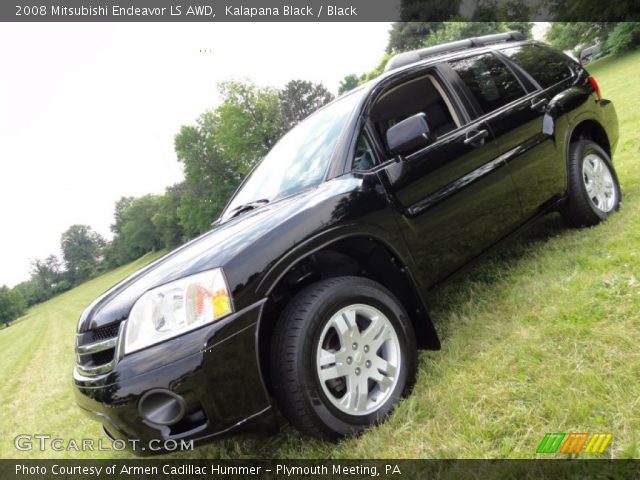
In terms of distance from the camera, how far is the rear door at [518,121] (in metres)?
3.29

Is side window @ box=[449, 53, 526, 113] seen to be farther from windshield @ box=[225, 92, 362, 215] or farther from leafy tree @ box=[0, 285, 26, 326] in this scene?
leafy tree @ box=[0, 285, 26, 326]

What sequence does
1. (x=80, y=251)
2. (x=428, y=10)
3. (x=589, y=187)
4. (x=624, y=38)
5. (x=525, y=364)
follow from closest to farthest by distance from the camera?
(x=525, y=364), (x=589, y=187), (x=624, y=38), (x=428, y=10), (x=80, y=251)

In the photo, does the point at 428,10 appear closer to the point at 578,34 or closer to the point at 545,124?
the point at 578,34

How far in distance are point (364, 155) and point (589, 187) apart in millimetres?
2445

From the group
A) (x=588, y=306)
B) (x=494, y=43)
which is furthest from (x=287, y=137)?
(x=588, y=306)

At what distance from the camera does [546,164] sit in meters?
3.52

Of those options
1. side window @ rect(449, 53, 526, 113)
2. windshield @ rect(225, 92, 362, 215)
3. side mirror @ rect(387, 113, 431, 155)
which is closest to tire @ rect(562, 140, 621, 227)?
side window @ rect(449, 53, 526, 113)

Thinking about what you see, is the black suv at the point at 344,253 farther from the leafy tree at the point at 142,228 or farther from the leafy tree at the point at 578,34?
the leafy tree at the point at 142,228

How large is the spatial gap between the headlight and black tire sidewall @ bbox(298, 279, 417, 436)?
Result: 416mm

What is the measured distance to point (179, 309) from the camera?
1.87 m

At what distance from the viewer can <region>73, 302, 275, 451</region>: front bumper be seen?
178cm

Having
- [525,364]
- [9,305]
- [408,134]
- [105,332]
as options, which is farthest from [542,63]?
[9,305]

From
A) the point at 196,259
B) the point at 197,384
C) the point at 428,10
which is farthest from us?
the point at 428,10

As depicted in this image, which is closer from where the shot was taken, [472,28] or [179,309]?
[179,309]
